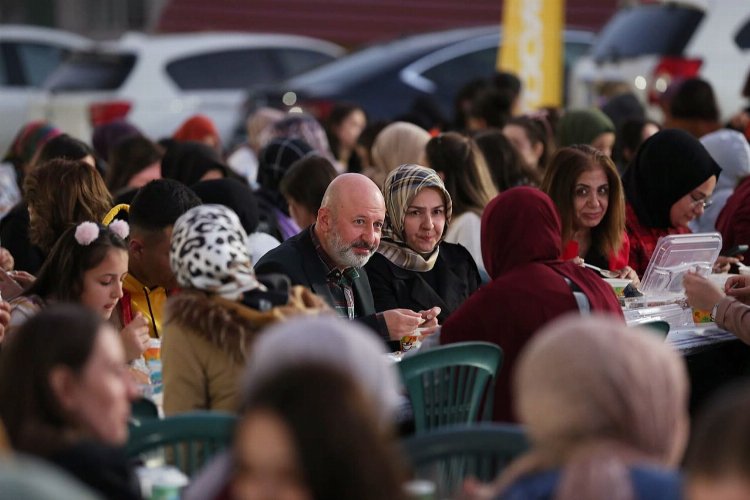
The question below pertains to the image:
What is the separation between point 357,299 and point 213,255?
5.74 ft

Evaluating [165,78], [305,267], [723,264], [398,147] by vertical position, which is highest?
[165,78]

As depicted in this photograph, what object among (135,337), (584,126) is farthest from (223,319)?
(584,126)

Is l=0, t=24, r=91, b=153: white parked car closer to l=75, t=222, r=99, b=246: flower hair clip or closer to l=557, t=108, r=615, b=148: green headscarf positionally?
l=557, t=108, r=615, b=148: green headscarf

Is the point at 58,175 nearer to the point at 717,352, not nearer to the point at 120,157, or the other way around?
the point at 120,157

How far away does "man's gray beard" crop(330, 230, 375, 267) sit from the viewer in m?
6.17

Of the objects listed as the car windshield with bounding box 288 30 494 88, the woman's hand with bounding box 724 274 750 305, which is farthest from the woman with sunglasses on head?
the car windshield with bounding box 288 30 494 88

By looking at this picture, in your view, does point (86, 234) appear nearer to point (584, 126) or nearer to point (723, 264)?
point (723, 264)

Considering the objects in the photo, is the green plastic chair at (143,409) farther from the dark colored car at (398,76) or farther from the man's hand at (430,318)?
the dark colored car at (398,76)

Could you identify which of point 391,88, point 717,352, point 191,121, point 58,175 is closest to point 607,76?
point 391,88

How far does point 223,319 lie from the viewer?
4617 mm

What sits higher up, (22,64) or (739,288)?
(22,64)

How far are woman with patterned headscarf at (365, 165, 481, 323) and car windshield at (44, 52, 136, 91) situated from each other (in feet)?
33.7

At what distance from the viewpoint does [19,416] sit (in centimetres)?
354

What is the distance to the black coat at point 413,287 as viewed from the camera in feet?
21.8
